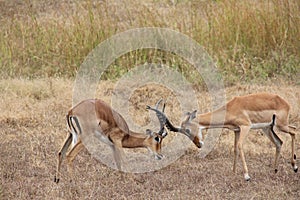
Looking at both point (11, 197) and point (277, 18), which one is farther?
point (277, 18)

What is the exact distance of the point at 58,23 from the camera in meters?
11.4

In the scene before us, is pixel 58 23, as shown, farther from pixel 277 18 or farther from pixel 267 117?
pixel 267 117

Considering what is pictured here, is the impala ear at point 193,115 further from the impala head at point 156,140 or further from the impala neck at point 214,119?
the impala head at point 156,140

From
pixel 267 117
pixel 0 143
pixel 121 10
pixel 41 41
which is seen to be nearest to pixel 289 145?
pixel 267 117

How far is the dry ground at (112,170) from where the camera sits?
19.0 feet

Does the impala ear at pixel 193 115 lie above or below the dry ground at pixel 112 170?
above

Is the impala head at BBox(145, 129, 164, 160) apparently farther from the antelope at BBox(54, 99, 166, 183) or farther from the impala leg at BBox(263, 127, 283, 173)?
the impala leg at BBox(263, 127, 283, 173)

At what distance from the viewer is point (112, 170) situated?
652 cm

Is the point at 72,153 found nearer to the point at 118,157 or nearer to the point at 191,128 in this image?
the point at 118,157

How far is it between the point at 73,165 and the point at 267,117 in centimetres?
200

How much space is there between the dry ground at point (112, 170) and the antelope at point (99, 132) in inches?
8.5

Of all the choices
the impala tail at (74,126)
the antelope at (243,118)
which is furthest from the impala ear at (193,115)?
the impala tail at (74,126)

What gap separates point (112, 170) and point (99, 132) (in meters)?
0.42

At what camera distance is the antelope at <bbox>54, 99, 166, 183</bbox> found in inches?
245
